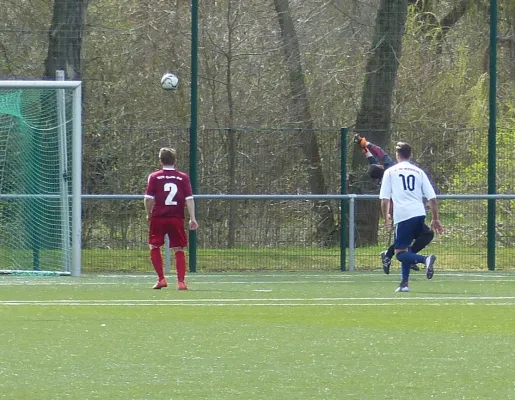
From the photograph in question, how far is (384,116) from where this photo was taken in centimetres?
2112

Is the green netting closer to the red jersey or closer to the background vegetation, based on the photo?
the background vegetation

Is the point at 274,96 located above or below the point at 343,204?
above

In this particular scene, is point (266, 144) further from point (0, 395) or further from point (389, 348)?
point (0, 395)

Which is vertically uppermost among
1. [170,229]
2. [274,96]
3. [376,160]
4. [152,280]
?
[274,96]

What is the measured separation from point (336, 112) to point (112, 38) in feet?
13.8

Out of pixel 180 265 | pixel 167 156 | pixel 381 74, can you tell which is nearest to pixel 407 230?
pixel 180 265

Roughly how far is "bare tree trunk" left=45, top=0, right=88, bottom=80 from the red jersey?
5647 millimetres

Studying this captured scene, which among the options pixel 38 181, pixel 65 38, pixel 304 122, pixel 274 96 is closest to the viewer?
pixel 38 181

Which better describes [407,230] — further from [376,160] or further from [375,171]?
[376,160]

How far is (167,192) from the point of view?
1498 cm

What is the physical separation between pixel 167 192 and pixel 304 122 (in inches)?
305

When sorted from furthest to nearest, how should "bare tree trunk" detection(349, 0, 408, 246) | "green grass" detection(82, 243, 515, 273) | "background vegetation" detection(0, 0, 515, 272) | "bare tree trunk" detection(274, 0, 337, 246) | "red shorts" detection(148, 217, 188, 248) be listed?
"bare tree trunk" detection(349, 0, 408, 246), "bare tree trunk" detection(274, 0, 337, 246), "background vegetation" detection(0, 0, 515, 272), "green grass" detection(82, 243, 515, 273), "red shorts" detection(148, 217, 188, 248)

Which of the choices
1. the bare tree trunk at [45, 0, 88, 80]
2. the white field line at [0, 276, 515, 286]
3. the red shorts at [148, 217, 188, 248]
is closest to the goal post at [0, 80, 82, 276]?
the white field line at [0, 276, 515, 286]

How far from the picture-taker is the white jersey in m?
14.9
